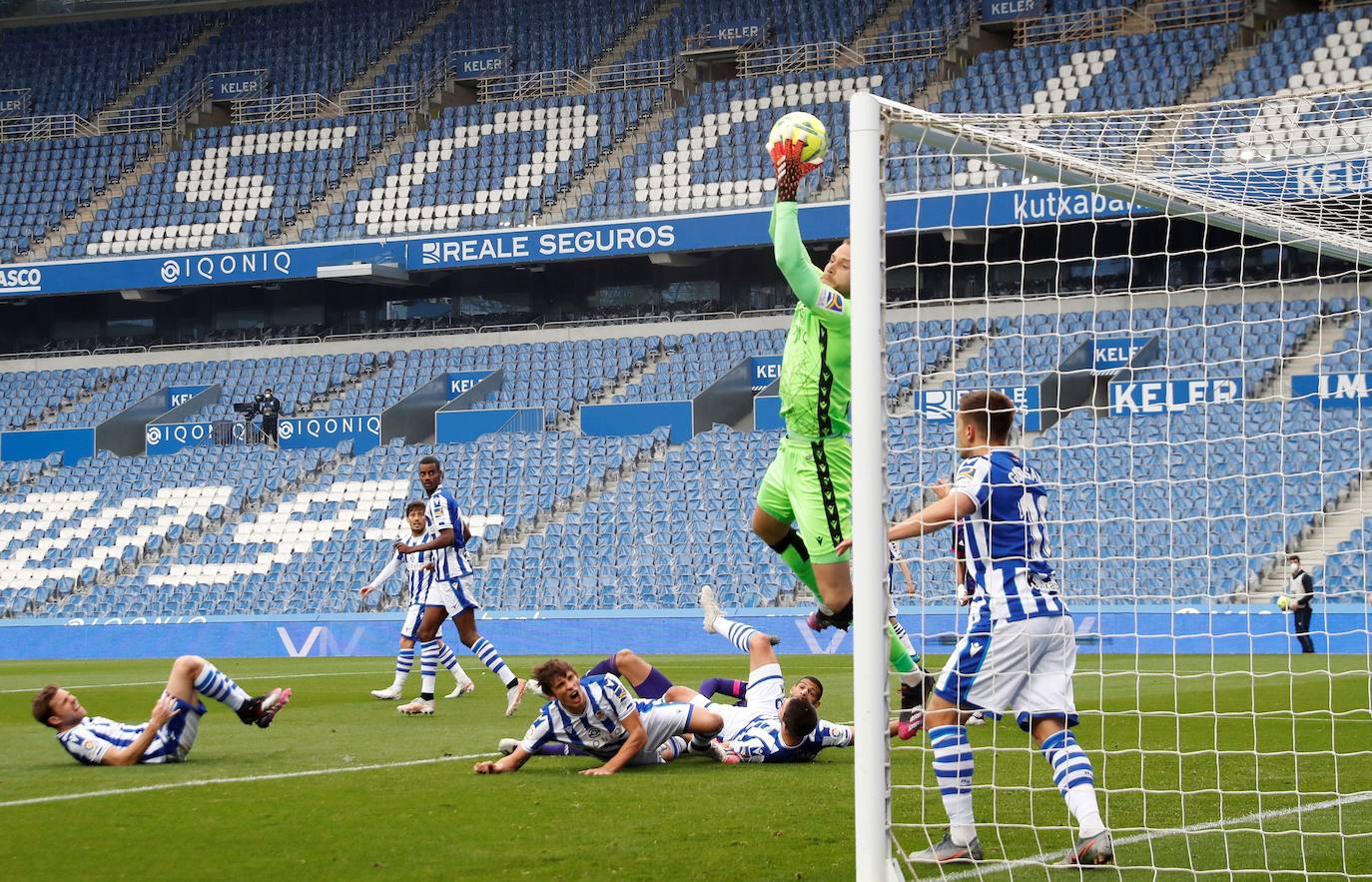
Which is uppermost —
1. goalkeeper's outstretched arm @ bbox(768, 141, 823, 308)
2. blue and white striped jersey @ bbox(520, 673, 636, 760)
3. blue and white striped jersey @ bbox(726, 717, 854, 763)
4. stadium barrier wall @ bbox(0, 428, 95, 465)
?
goalkeeper's outstretched arm @ bbox(768, 141, 823, 308)

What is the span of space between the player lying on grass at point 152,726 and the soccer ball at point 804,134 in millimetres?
4627

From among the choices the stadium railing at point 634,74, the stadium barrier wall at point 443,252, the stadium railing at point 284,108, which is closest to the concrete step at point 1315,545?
the stadium barrier wall at point 443,252

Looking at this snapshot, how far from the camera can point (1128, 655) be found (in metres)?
19.9

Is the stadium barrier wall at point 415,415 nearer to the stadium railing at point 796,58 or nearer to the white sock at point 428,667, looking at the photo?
the stadium railing at point 796,58

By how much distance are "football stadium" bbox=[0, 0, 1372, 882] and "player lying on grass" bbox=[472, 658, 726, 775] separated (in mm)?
29

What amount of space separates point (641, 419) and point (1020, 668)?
23.7 metres

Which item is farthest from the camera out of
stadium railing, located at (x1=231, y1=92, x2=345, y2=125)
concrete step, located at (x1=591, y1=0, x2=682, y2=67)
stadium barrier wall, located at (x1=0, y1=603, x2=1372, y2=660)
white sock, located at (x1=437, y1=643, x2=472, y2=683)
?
stadium railing, located at (x1=231, y1=92, x2=345, y2=125)

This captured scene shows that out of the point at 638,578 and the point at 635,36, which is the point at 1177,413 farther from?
the point at 635,36

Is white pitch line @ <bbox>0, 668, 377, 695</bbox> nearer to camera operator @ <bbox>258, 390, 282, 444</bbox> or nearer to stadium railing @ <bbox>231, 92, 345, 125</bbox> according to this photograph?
camera operator @ <bbox>258, 390, 282, 444</bbox>

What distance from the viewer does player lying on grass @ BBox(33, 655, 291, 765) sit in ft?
30.2

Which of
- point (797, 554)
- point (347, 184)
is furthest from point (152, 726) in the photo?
point (347, 184)

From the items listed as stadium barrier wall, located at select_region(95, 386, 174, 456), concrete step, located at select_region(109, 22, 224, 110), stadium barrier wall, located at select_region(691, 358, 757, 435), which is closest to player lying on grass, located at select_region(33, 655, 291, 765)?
stadium barrier wall, located at select_region(691, 358, 757, 435)

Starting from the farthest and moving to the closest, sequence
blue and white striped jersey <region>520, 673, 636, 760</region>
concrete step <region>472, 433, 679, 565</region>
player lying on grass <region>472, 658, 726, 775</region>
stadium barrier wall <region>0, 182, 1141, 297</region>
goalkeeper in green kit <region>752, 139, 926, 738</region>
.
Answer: stadium barrier wall <region>0, 182, 1141, 297</region>, concrete step <region>472, 433, 679, 565</region>, blue and white striped jersey <region>520, 673, 636, 760</region>, player lying on grass <region>472, 658, 726, 775</region>, goalkeeper in green kit <region>752, 139, 926, 738</region>

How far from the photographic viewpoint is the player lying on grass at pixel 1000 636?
615 cm
